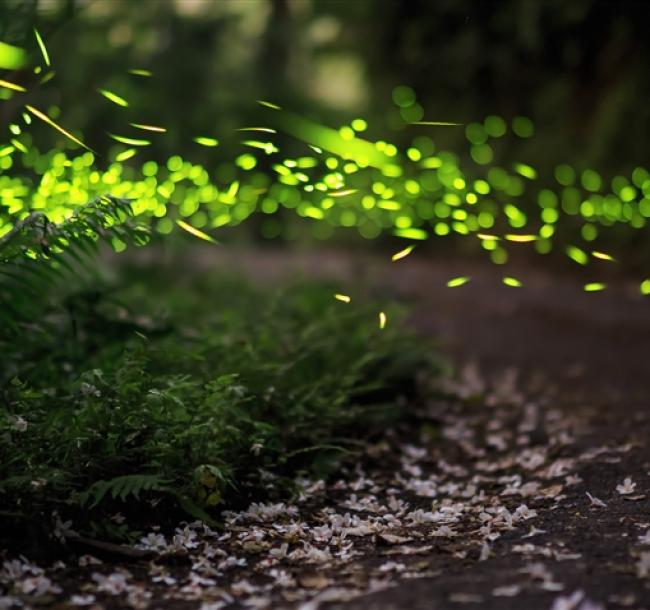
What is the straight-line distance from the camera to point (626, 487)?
351 cm

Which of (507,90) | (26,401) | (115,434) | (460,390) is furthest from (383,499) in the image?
(507,90)

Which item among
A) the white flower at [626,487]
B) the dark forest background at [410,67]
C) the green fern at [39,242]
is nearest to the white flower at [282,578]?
the green fern at [39,242]

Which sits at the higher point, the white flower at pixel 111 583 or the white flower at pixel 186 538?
the white flower at pixel 111 583

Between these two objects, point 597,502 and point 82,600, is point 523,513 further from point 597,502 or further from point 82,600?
point 82,600

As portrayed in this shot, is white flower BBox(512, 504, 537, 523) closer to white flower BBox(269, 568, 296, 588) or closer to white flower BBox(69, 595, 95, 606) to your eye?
white flower BBox(269, 568, 296, 588)

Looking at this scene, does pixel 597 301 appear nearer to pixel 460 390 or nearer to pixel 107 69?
pixel 460 390

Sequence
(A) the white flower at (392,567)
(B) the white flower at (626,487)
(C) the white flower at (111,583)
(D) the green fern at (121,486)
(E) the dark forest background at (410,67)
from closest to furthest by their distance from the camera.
A: (C) the white flower at (111,583), (A) the white flower at (392,567), (D) the green fern at (121,486), (B) the white flower at (626,487), (E) the dark forest background at (410,67)

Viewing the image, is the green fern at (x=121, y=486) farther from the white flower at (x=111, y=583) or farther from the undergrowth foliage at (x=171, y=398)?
the white flower at (x=111, y=583)

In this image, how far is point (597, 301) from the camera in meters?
8.59

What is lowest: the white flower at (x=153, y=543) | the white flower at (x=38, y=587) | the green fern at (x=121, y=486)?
the white flower at (x=153, y=543)

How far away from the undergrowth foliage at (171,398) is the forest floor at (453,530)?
0.21m

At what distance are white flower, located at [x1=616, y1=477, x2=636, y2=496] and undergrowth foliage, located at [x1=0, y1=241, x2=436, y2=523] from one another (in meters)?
1.24

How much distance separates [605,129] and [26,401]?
289 inches

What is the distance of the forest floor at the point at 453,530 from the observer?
8.18ft
